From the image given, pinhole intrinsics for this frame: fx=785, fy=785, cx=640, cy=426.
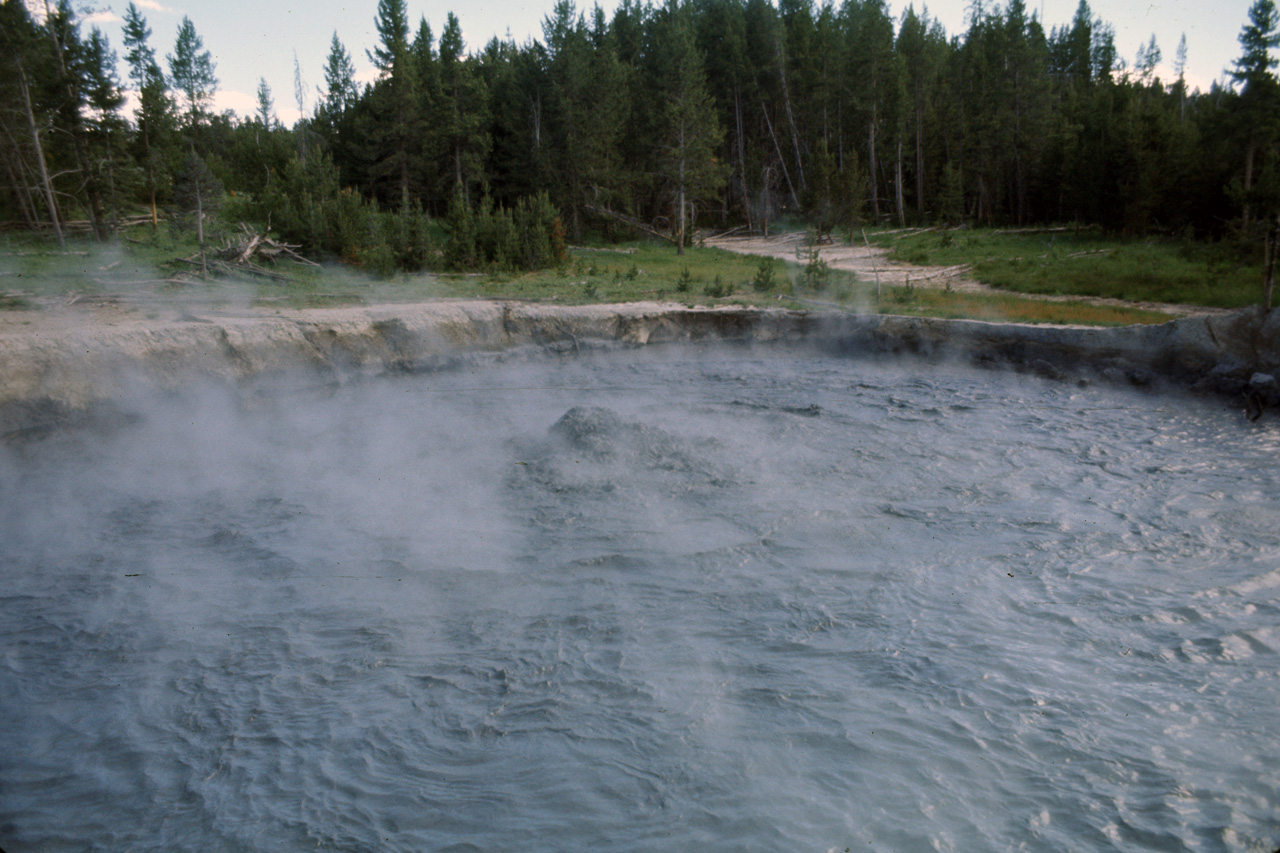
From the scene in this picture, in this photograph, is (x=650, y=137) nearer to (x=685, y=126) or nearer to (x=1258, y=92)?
(x=685, y=126)

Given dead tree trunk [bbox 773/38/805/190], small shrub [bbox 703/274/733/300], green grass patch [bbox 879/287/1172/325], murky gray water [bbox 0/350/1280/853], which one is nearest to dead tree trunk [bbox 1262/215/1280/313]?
green grass patch [bbox 879/287/1172/325]

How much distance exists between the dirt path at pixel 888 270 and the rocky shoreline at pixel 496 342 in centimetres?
254

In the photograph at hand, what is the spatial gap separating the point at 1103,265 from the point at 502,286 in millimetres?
13104

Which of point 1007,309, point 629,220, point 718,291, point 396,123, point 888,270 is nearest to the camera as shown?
point 1007,309

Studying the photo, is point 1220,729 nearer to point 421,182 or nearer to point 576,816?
point 576,816

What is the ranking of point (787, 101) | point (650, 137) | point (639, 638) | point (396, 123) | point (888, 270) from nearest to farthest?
point (639, 638), point (888, 270), point (396, 123), point (650, 137), point (787, 101)

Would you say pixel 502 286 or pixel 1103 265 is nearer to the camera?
pixel 502 286

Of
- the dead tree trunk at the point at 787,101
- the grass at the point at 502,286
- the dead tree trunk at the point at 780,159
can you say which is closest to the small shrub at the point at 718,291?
the grass at the point at 502,286

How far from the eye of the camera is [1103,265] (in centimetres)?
1727

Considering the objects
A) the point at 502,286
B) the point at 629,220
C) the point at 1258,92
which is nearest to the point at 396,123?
the point at 629,220

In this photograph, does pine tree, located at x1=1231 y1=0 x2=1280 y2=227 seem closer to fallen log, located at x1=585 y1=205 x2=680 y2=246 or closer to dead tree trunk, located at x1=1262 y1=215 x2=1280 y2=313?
dead tree trunk, located at x1=1262 y1=215 x2=1280 y2=313

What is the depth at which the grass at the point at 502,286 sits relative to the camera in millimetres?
11289

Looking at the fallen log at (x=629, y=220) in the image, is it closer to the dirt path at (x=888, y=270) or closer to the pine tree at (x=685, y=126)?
the pine tree at (x=685, y=126)

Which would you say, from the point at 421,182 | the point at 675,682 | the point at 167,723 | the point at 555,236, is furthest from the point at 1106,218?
the point at 167,723
